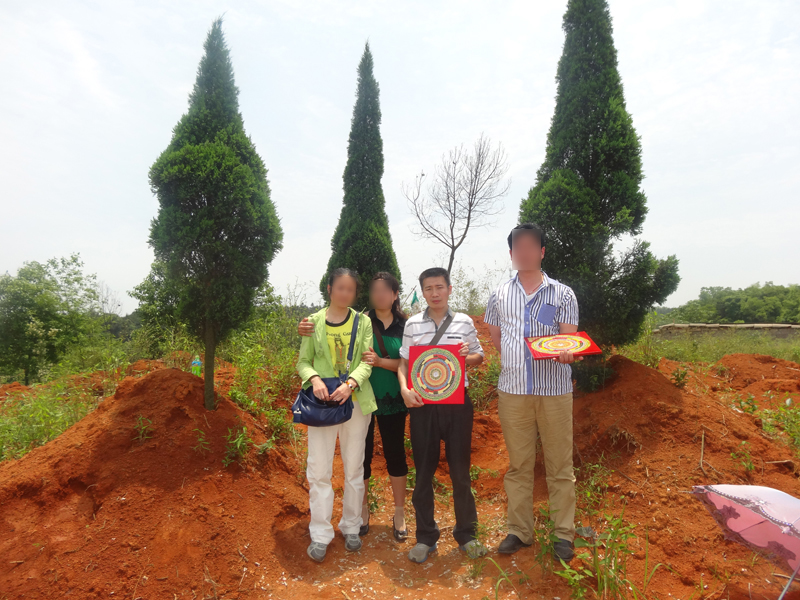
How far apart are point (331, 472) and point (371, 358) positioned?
0.83 m

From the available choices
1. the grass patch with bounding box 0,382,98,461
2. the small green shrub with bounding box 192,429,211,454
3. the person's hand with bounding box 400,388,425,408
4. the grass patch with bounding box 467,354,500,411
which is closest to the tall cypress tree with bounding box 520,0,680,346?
the grass patch with bounding box 467,354,500,411

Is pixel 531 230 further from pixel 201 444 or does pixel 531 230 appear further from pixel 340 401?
pixel 201 444

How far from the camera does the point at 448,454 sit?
2.89 metres

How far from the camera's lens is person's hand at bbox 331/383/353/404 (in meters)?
2.86

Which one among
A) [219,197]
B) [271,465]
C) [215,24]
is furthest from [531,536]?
[215,24]

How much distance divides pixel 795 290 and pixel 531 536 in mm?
33551

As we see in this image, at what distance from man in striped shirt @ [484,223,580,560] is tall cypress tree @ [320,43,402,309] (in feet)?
13.1

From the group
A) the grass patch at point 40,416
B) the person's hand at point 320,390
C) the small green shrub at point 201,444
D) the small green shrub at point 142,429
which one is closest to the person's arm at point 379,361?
the person's hand at point 320,390

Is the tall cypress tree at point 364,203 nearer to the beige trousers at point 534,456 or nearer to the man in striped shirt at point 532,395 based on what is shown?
the man in striped shirt at point 532,395

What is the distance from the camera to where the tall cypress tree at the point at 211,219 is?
375cm

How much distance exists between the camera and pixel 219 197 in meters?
3.79

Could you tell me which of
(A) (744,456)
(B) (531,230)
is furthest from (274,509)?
(A) (744,456)

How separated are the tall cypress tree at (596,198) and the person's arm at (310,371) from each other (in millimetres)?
2555

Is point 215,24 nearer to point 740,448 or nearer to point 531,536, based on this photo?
point 531,536
